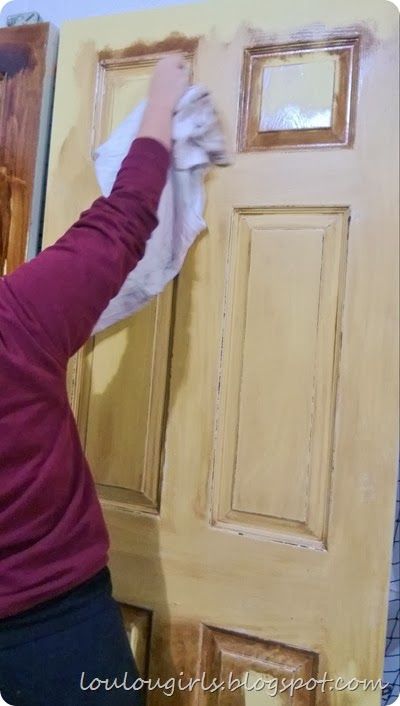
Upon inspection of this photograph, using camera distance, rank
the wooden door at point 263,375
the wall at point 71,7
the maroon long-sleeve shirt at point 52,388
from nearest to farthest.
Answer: the maroon long-sleeve shirt at point 52,388 < the wooden door at point 263,375 < the wall at point 71,7

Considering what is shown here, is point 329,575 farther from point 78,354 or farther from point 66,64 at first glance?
point 66,64

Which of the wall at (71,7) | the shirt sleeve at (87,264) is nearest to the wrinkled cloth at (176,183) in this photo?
the shirt sleeve at (87,264)

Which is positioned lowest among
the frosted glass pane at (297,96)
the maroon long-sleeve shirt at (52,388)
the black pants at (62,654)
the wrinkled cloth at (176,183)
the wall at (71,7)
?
the black pants at (62,654)

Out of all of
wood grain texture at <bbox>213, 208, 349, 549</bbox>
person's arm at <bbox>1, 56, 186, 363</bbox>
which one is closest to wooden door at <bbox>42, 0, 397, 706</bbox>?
wood grain texture at <bbox>213, 208, 349, 549</bbox>

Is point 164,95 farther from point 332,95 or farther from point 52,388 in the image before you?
point 52,388

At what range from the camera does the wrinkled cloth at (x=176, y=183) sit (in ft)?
3.35

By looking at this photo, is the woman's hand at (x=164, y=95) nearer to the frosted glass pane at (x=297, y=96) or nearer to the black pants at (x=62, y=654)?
the frosted glass pane at (x=297, y=96)

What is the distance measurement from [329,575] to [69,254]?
23.9 inches

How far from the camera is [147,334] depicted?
110cm

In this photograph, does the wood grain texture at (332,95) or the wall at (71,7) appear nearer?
the wood grain texture at (332,95)

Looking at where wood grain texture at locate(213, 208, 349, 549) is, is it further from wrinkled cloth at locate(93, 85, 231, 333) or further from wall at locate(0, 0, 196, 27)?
wall at locate(0, 0, 196, 27)

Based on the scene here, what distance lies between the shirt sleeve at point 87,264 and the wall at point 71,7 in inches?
16.6

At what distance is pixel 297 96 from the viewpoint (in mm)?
997

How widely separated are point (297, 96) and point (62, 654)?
34.4 inches
